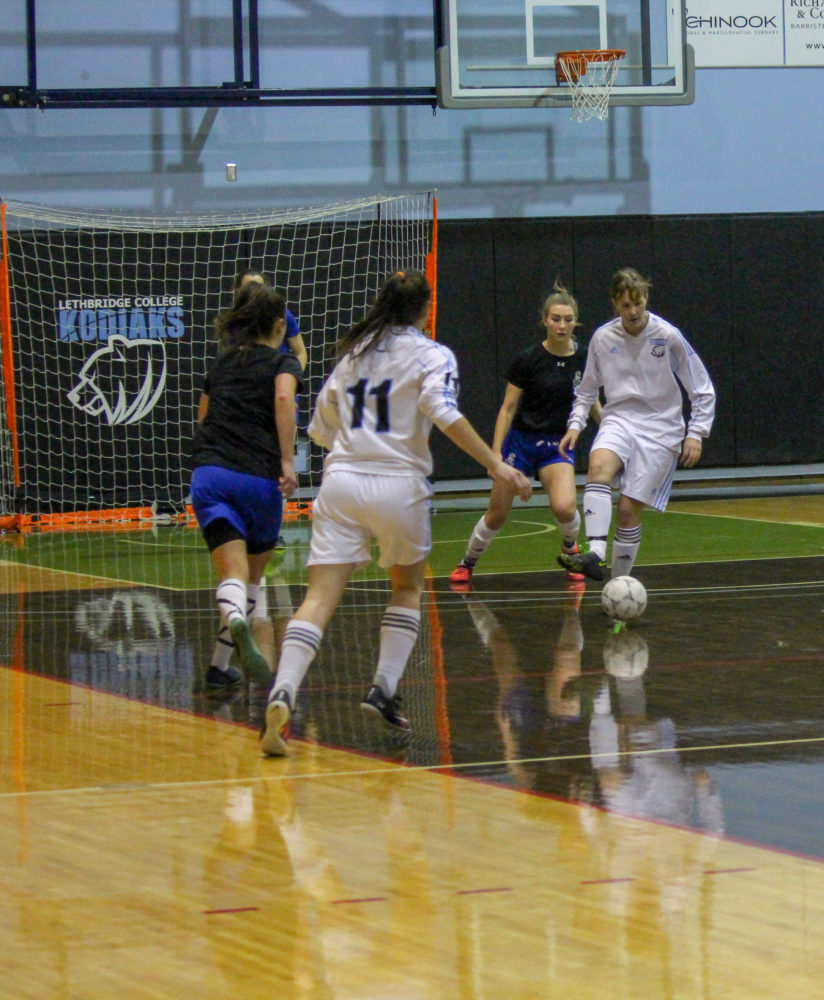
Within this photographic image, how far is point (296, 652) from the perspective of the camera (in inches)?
209

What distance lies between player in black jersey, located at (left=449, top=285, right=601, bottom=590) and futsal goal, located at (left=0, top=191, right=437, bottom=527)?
6434 mm

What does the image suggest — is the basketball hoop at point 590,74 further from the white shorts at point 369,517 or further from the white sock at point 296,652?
the white sock at point 296,652

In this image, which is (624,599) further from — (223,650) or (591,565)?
(223,650)

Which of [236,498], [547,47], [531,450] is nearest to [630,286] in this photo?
[531,450]

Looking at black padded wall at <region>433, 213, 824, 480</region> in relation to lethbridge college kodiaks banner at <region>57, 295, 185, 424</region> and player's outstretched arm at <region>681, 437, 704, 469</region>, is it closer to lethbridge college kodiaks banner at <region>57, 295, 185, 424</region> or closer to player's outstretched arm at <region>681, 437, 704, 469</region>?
lethbridge college kodiaks banner at <region>57, 295, 185, 424</region>

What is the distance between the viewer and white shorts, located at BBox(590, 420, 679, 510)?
8508mm

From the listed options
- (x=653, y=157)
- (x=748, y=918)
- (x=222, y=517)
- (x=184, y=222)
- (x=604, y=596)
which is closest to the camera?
(x=748, y=918)

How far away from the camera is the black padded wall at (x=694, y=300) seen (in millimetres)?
18000

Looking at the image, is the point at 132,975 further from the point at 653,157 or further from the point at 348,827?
the point at 653,157

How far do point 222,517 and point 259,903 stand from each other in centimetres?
290

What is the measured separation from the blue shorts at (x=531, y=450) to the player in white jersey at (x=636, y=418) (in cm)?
145

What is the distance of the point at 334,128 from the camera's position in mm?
17766

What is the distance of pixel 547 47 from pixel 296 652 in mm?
13214

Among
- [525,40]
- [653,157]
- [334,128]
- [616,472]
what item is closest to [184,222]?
[334,128]
